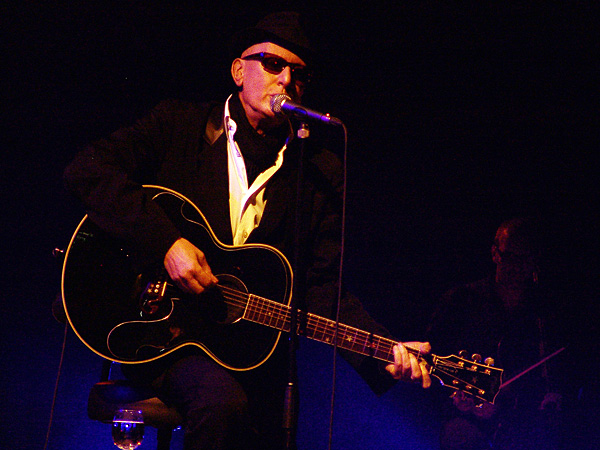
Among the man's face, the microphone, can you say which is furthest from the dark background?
the microphone

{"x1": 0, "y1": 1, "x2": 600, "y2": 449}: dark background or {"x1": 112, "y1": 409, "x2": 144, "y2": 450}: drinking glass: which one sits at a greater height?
{"x1": 0, "y1": 1, "x2": 600, "y2": 449}: dark background

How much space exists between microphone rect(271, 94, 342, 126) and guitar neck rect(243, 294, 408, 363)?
794 millimetres

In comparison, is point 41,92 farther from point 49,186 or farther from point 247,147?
point 247,147

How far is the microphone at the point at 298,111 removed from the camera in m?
2.19

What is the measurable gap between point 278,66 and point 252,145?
1.34 feet

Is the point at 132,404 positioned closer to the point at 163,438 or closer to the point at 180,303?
the point at 163,438

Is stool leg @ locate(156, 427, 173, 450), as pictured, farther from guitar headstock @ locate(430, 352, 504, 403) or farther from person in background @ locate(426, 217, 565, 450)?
person in background @ locate(426, 217, 565, 450)

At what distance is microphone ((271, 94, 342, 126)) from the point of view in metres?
2.19

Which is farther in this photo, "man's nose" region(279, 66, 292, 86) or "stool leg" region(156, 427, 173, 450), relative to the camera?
"man's nose" region(279, 66, 292, 86)

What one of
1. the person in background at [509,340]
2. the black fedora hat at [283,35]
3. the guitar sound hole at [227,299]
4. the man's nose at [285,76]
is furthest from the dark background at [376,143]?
the guitar sound hole at [227,299]

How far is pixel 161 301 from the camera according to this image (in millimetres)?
2309

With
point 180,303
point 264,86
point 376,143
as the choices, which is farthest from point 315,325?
point 376,143

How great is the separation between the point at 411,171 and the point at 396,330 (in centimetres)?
137

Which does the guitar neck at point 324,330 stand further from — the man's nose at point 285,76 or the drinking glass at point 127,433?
the man's nose at point 285,76
